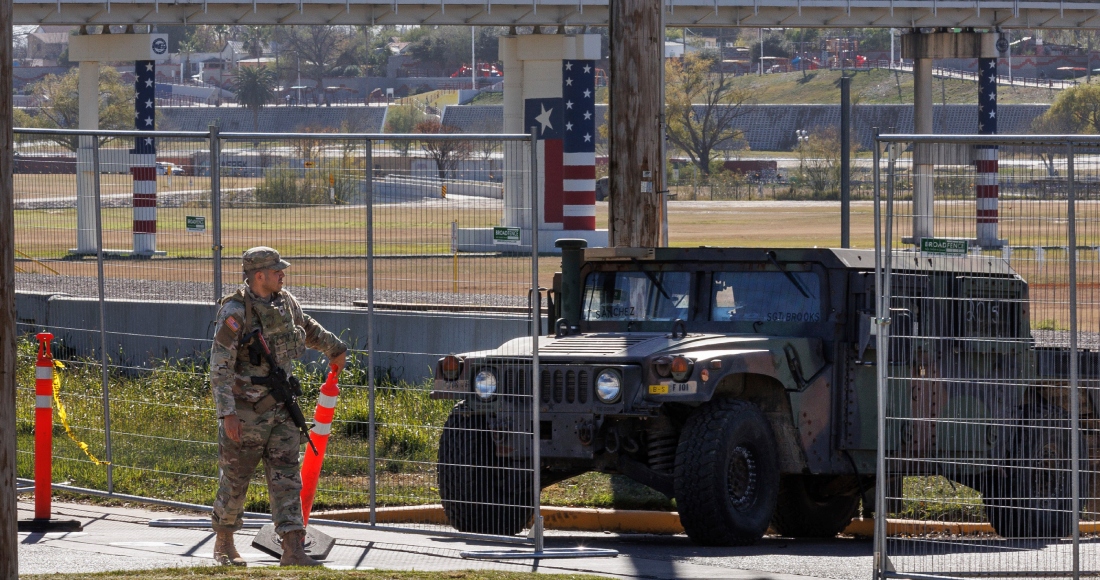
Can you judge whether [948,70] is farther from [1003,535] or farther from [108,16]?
[1003,535]

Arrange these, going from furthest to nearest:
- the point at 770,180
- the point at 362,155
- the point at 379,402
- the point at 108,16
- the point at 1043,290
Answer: the point at 770,180
the point at 108,16
the point at 379,402
the point at 362,155
the point at 1043,290

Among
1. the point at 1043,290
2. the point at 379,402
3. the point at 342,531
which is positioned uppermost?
the point at 1043,290

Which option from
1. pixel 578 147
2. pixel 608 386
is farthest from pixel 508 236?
pixel 578 147

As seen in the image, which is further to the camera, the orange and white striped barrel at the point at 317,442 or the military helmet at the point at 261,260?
the orange and white striped barrel at the point at 317,442

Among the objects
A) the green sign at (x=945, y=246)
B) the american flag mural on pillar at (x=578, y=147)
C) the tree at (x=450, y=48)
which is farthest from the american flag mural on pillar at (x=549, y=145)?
the tree at (x=450, y=48)

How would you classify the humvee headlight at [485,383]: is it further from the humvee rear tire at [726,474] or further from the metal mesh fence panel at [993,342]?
the metal mesh fence panel at [993,342]

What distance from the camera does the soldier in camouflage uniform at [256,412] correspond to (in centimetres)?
808

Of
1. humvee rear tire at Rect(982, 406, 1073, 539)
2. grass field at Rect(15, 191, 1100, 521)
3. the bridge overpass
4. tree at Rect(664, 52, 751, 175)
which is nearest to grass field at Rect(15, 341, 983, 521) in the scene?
grass field at Rect(15, 191, 1100, 521)

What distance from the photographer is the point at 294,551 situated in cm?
823

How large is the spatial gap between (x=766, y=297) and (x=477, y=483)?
243 centimetres

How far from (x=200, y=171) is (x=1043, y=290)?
5.50 m

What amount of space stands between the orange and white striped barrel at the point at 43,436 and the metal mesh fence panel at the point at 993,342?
5.24 meters

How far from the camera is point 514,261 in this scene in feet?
30.3

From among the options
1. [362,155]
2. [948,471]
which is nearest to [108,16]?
[362,155]
